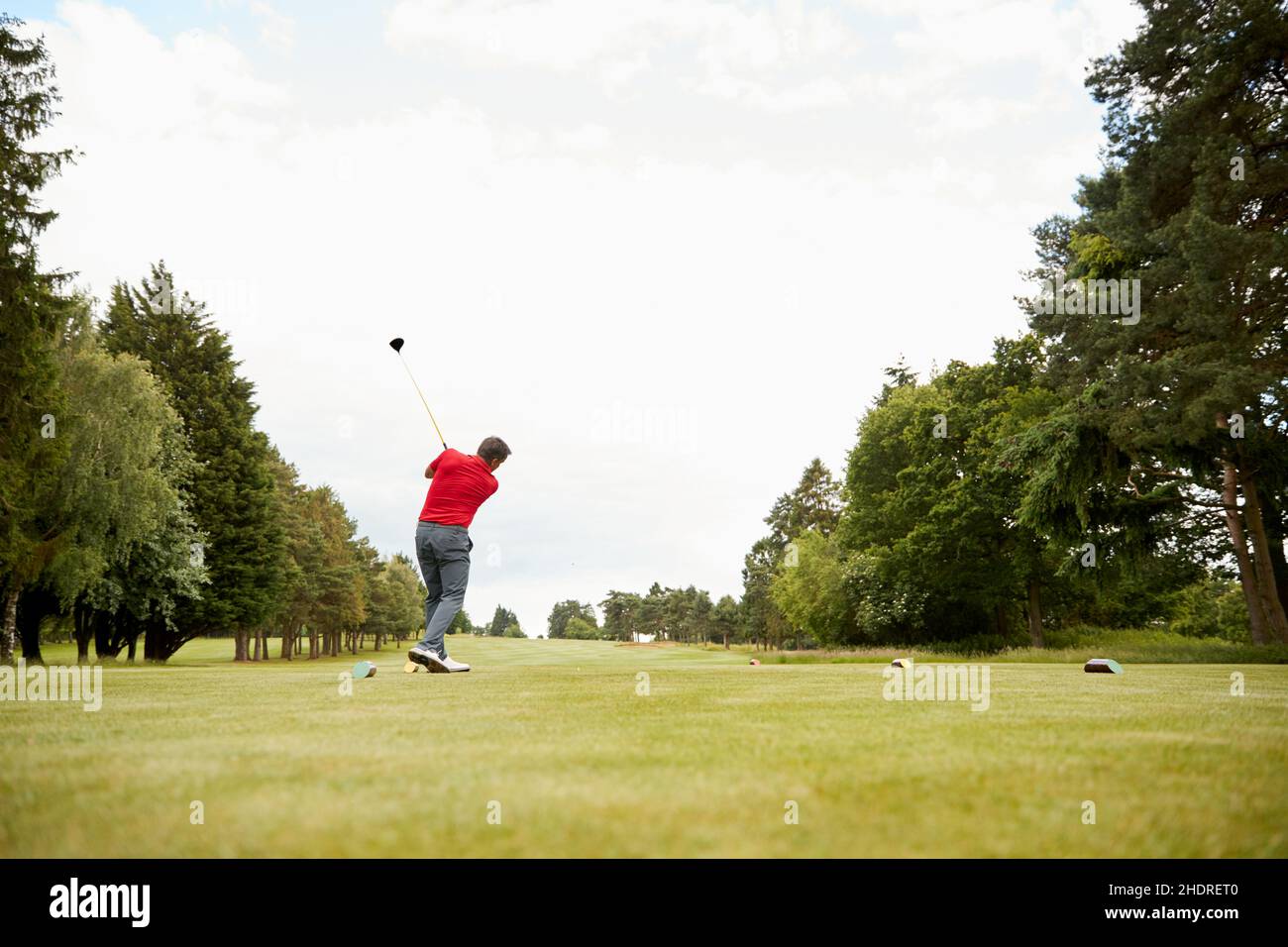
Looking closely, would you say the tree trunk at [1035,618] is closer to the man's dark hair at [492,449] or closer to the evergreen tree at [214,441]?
the man's dark hair at [492,449]

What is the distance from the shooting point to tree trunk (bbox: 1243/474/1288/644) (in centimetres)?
2177

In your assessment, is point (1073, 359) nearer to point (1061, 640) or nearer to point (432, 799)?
point (1061, 640)

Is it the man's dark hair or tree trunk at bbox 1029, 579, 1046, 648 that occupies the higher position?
the man's dark hair

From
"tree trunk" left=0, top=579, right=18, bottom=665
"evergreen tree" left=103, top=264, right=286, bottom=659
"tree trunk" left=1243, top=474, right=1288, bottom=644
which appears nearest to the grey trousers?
"tree trunk" left=0, top=579, right=18, bottom=665

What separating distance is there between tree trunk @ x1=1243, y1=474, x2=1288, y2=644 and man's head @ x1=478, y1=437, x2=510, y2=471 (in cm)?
2402

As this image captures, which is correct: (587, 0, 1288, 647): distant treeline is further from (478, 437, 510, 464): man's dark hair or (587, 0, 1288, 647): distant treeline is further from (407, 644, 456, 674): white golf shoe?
(407, 644, 456, 674): white golf shoe

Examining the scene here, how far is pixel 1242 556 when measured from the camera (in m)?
23.5

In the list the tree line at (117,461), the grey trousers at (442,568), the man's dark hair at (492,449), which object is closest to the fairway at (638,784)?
the grey trousers at (442,568)

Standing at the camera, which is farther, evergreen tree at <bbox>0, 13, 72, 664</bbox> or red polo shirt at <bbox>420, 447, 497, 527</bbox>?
evergreen tree at <bbox>0, 13, 72, 664</bbox>

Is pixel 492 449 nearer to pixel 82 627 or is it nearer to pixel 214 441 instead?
pixel 214 441

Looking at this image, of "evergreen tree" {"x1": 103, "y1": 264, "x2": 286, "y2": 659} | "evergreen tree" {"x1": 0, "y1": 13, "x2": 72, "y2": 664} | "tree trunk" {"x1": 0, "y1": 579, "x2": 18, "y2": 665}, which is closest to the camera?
"evergreen tree" {"x1": 0, "y1": 13, "x2": 72, "y2": 664}

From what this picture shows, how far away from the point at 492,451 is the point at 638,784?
757cm

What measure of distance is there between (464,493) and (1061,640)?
125ft

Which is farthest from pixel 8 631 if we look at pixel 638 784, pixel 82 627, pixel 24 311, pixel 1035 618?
pixel 1035 618
